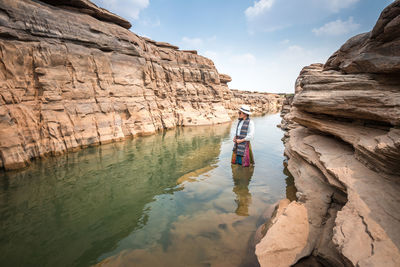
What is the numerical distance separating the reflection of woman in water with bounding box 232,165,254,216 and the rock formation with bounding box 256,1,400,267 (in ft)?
3.53

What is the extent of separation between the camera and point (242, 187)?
5.39 meters

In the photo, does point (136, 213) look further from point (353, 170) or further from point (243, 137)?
point (353, 170)

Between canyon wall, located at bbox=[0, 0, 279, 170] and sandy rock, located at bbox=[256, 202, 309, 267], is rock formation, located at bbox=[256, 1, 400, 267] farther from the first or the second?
canyon wall, located at bbox=[0, 0, 279, 170]

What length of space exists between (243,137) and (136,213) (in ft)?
12.6

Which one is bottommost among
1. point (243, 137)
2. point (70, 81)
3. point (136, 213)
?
point (136, 213)

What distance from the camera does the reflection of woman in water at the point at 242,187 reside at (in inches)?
169

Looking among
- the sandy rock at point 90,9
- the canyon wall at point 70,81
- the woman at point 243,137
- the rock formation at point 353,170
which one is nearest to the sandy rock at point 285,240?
the rock formation at point 353,170

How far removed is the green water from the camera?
9.98ft

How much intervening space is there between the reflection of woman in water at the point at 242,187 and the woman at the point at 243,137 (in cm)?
27

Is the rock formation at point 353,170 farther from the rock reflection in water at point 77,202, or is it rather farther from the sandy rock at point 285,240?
the rock reflection in water at point 77,202

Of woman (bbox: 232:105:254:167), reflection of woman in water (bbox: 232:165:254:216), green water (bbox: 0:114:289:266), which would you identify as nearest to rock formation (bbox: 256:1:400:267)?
green water (bbox: 0:114:289:266)

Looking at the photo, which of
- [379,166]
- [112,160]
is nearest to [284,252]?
[379,166]

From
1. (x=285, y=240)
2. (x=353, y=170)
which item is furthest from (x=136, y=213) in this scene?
(x=353, y=170)

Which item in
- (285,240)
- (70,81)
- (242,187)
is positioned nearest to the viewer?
(285,240)
